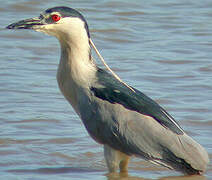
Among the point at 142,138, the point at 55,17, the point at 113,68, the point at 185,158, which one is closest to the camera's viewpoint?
the point at 185,158

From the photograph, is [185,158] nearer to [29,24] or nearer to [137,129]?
[137,129]

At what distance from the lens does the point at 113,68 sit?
10.4 metres

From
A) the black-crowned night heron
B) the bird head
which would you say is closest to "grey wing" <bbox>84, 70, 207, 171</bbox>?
the black-crowned night heron

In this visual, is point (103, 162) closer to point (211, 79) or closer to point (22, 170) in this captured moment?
point (22, 170)

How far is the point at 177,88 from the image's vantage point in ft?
31.8

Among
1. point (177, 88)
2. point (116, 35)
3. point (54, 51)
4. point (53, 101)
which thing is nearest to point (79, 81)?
point (53, 101)

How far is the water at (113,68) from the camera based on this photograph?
7.45 meters

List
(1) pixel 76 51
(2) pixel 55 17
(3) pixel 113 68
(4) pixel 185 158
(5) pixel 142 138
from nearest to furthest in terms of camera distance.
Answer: (4) pixel 185 158, (5) pixel 142 138, (2) pixel 55 17, (1) pixel 76 51, (3) pixel 113 68

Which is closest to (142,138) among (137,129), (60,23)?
(137,129)

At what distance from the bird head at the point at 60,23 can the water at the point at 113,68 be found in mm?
1342

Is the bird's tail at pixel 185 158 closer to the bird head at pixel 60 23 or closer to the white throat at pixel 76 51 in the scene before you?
the white throat at pixel 76 51

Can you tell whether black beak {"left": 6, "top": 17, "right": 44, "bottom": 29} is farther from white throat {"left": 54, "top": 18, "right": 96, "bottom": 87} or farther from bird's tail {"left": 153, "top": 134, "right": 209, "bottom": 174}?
bird's tail {"left": 153, "top": 134, "right": 209, "bottom": 174}

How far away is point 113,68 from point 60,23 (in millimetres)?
3648

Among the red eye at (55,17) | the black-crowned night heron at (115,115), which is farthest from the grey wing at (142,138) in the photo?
the red eye at (55,17)
